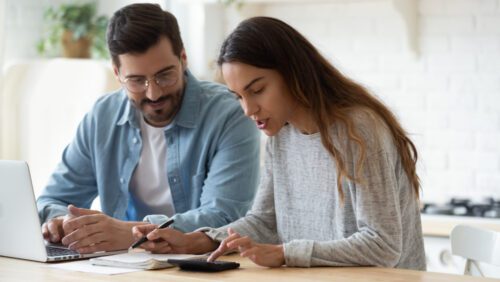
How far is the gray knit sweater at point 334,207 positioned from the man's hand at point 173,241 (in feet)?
0.12

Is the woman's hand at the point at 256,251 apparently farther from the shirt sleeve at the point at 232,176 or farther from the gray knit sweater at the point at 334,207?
the shirt sleeve at the point at 232,176

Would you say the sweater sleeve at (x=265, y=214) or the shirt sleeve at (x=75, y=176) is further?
the shirt sleeve at (x=75, y=176)

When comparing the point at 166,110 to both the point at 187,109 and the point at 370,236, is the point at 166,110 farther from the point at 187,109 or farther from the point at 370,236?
the point at 370,236

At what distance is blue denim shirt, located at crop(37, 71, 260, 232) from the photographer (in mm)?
2959

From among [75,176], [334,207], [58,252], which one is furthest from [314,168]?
[75,176]

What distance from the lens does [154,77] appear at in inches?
115

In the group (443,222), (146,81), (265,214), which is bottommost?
(443,222)

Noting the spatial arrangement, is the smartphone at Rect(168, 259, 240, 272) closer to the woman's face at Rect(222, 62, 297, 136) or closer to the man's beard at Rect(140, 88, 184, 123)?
the woman's face at Rect(222, 62, 297, 136)

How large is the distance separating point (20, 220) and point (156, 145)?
706 millimetres

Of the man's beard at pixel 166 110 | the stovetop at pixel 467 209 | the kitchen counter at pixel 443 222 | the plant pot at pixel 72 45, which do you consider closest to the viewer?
the man's beard at pixel 166 110

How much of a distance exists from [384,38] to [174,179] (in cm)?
171

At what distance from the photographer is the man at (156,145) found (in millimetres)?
2930

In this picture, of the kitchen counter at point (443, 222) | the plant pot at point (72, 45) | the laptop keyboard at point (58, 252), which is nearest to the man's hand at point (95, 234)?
the laptop keyboard at point (58, 252)

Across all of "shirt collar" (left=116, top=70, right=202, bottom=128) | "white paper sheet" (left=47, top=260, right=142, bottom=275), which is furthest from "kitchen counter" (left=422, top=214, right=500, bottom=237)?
"white paper sheet" (left=47, top=260, right=142, bottom=275)
